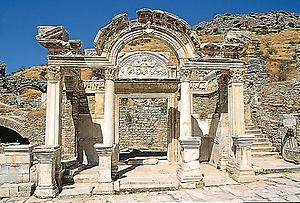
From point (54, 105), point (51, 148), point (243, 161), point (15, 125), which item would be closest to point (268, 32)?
point (15, 125)

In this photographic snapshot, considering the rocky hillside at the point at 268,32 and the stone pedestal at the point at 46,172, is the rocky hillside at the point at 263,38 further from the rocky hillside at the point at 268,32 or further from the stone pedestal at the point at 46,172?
the stone pedestal at the point at 46,172

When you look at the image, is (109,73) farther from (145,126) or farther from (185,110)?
(145,126)

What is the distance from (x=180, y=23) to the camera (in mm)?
10023

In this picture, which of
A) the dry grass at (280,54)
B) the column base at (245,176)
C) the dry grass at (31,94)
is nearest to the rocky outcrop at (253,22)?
the dry grass at (280,54)

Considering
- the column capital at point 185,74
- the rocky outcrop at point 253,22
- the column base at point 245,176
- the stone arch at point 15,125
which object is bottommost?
the column base at point 245,176

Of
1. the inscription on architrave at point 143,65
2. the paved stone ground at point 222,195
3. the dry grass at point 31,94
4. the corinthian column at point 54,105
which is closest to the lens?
the paved stone ground at point 222,195

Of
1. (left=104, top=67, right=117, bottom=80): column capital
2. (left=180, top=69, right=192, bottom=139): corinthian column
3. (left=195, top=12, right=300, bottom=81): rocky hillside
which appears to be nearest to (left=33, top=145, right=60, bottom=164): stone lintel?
(left=104, top=67, right=117, bottom=80): column capital

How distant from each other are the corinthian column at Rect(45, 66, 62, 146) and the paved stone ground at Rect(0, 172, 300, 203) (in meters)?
2.10

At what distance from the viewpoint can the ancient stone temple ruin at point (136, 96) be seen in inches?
357

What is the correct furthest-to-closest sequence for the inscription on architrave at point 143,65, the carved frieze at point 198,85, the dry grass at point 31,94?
the dry grass at point 31,94
the carved frieze at point 198,85
the inscription on architrave at point 143,65

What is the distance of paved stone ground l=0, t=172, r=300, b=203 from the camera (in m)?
7.72

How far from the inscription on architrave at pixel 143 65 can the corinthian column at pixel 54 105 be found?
15.5ft

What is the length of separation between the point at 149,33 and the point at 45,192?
571 cm

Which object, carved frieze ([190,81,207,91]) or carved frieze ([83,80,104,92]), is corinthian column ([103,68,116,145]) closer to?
carved frieze ([83,80,104,92])
